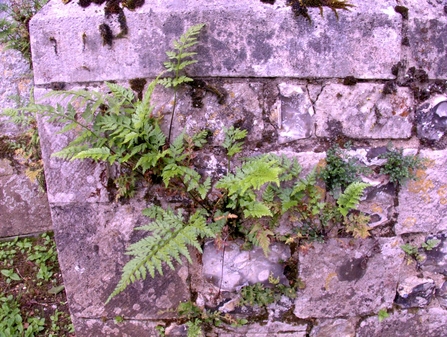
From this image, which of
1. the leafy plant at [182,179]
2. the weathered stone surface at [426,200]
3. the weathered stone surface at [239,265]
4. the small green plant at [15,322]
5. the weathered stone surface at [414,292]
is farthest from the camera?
the small green plant at [15,322]

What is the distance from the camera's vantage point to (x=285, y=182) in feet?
7.45

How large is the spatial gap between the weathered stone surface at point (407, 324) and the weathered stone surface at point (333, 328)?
78mm

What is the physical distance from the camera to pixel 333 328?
8.67ft

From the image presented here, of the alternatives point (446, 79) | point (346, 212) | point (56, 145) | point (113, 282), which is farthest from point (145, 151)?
point (446, 79)

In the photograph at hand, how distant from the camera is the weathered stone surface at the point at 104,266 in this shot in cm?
236

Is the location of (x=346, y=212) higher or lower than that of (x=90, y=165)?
lower

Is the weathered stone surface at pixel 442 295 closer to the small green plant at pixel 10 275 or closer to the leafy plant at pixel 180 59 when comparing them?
the leafy plant at pixel 180 59

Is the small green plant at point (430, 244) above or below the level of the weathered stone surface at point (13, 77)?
below

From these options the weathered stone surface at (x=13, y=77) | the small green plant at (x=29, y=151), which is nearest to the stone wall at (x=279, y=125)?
the small green plant at (x=29, y=151)

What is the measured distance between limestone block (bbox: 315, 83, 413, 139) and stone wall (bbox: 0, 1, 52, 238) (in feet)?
8.41

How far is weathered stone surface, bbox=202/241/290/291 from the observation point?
242cm

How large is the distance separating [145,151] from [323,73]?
1.20 meters

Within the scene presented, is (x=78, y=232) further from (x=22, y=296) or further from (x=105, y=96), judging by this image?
(x=22, y=296)

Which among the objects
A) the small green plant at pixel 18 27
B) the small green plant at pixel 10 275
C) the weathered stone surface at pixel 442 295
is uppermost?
the small green plant at pixel 18 27
